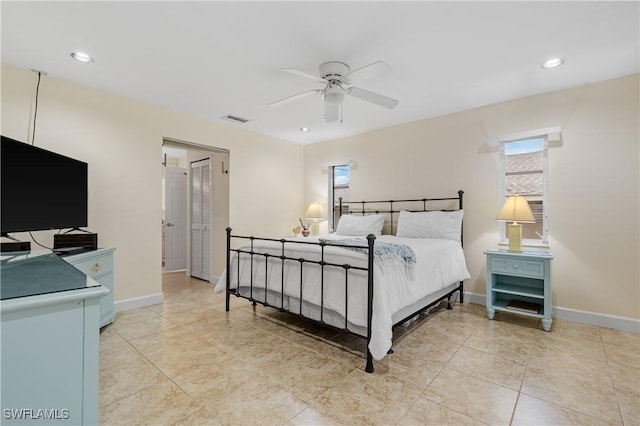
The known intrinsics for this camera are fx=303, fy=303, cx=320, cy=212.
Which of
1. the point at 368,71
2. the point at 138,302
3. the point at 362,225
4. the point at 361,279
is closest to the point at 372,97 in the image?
the point at 368,71

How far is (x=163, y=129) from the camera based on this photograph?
390 cm

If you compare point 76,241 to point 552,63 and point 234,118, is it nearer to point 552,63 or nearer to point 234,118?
point 234,118

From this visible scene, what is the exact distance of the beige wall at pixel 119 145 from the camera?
9.75 feet

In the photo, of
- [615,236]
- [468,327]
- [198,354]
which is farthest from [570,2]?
[198,354]

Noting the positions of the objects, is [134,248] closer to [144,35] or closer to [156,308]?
[156,308]

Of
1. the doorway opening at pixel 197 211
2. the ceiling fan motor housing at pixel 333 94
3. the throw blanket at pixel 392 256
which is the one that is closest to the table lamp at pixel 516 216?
the throw blanket at pixel 392 256

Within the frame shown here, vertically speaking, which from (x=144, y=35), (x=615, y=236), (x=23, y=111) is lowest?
(x=615, y=236)

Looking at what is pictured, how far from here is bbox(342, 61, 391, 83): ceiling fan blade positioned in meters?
2.22

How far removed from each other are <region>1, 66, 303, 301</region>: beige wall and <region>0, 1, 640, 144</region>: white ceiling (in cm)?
21

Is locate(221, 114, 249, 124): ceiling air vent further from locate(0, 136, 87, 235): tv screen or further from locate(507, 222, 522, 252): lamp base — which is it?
locate(507, 222, 522, 252): lamp base

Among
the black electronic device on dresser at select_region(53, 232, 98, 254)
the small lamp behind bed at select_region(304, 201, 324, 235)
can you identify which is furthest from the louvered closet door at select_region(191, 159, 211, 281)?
the black electronic device on dresser at select_region(53, 232, 98, 254)

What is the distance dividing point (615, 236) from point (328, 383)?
Result: 10.5 feet

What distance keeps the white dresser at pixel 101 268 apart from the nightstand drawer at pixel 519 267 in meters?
3.82

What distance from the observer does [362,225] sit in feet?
14.5
